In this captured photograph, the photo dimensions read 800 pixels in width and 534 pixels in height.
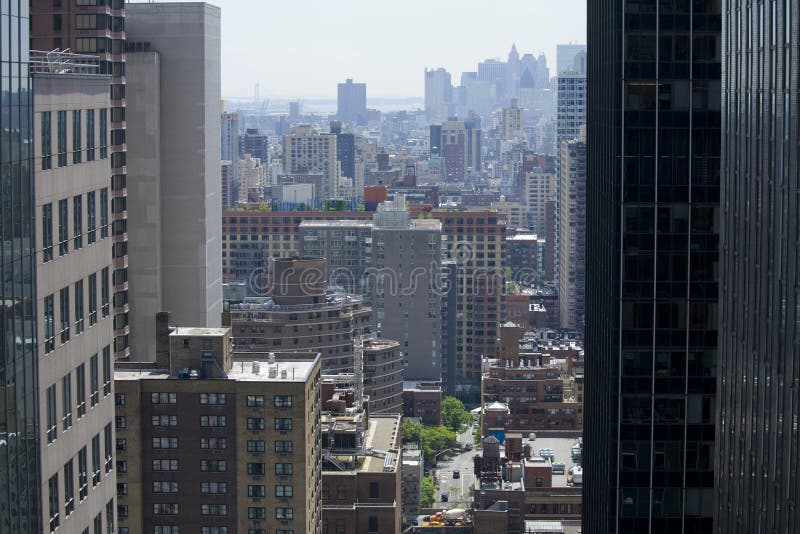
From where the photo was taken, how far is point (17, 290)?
2277 cm

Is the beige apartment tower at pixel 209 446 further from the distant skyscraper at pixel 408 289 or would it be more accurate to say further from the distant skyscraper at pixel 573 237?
the distant skyscraper at pixel 573 237

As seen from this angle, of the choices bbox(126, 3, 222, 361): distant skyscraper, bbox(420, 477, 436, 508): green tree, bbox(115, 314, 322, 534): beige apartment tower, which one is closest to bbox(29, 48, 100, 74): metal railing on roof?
bbox(115, 314, 322, 534): beige apartment tower

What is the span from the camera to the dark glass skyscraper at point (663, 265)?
42.2 meters

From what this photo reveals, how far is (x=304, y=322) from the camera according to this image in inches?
4638

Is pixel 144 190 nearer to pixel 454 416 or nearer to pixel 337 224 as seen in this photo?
pixel 454 416

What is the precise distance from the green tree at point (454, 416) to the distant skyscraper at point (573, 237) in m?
33.2

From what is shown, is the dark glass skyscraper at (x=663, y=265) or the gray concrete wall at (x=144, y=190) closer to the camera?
the dark glass skyscraper at (x=663, y=265)

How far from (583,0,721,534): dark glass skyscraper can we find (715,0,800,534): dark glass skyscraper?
12.3m

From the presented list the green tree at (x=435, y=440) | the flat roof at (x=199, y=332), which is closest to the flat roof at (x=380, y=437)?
the green tree at (x=435, y=440)

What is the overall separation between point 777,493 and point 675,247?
1919cm

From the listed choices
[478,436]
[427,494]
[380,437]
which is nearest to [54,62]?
[380,437]

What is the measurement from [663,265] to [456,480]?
276 ft

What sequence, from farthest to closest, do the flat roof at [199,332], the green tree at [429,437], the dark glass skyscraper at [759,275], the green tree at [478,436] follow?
the green tree at [478,436] → the green tree at [429,437] → the flat roof at [199,332] → the dark glass skyscraper at [759,275]

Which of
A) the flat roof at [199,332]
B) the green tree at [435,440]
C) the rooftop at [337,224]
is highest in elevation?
the rooftop at [337,224]
